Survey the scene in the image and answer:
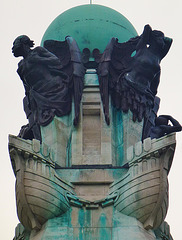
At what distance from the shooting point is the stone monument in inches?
1676

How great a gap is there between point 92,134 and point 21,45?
4467mm

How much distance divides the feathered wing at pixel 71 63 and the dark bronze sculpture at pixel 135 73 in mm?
825

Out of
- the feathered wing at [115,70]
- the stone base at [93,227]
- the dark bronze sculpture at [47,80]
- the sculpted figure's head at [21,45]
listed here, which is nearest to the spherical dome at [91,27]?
the feathered wing at [115,70]

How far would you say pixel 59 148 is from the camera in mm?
45250

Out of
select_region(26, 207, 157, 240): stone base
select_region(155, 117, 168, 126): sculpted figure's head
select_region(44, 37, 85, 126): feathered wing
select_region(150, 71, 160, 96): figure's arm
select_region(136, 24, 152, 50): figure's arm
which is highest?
select_region(136, 24, 152, 50): figure's arm

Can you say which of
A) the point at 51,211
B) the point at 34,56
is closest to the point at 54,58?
the point at 34,56

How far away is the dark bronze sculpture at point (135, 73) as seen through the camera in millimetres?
46219

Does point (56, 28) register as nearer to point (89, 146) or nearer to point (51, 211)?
point (89, 146)

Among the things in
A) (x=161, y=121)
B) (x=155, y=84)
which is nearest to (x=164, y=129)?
(x=161, y=121)

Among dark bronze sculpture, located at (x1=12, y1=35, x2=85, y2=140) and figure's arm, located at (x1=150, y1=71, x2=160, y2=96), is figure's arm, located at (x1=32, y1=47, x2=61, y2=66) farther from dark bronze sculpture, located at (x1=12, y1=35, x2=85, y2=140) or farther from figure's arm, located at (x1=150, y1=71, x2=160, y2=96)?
figure's arm, located at (x1=150, y1=71, x2=160, y2=96)

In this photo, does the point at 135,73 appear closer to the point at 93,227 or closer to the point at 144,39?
the point at 144,39

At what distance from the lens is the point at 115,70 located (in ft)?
154

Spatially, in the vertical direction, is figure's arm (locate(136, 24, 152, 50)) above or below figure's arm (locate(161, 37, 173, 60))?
above

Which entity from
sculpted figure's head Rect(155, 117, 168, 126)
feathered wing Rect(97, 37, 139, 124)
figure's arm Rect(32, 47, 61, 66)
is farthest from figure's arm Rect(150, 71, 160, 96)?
figure's arm Rect(32, 47, 61, 66)
